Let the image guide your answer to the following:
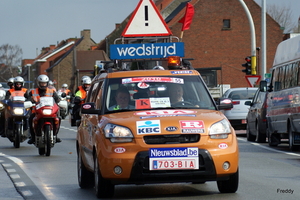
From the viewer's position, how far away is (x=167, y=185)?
10.6 meters

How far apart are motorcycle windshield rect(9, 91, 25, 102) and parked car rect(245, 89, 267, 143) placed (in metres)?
6.39

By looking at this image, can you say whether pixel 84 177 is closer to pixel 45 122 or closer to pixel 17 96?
pixel 45 122

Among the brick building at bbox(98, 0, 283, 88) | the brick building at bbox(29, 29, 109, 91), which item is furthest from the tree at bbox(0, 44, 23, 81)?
the brick building at bbox(98, 0, 283, 88)

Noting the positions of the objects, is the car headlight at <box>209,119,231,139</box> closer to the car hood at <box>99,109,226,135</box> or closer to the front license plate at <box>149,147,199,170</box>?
the car hood at <box>99,109,226,135</box>

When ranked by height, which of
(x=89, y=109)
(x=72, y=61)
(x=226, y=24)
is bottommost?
(x=89, y=109)

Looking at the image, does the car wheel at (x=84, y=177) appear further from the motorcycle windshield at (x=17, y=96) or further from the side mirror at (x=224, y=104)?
the motorcycle windshield at (x=17, y=96)

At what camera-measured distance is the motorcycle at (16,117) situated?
19.6 m

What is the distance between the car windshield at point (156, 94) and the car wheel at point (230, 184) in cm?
100

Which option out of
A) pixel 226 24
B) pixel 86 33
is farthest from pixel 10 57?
pixel 226 24

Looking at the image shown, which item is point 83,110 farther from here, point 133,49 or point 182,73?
point 133,49

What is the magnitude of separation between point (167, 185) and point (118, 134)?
205 cm

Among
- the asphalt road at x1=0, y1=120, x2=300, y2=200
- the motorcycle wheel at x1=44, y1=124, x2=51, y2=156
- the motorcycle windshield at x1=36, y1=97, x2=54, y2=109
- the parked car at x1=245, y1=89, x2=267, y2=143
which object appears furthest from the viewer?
the parked car at x1=245, y1=89, x2=267, y2=143

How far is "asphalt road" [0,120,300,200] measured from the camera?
31.0 feet

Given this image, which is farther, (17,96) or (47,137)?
(17,96)
